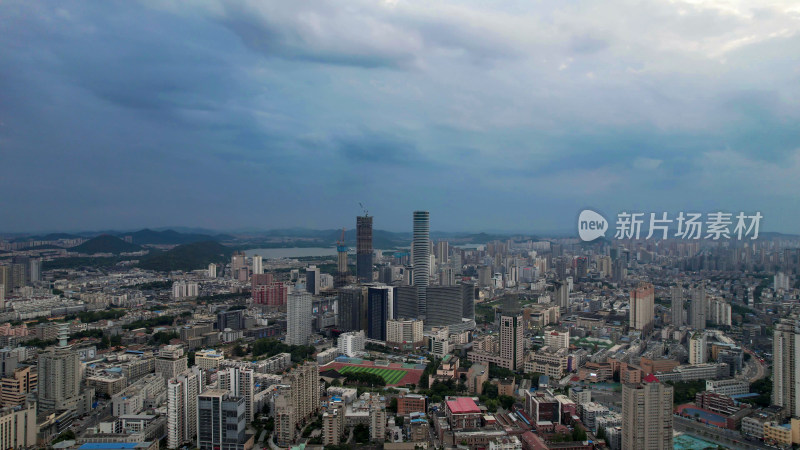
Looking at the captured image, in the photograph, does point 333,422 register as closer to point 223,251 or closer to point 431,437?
point 431,437

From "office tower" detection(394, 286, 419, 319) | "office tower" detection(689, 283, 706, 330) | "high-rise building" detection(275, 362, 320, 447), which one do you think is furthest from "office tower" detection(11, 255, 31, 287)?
"office tower" detection(689, 283, 706, 330)

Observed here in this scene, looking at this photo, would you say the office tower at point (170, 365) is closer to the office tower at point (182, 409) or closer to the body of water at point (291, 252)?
the office tower at point (182, 409)

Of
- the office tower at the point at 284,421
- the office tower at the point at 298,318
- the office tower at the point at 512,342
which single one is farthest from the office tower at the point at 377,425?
the office tower at the point at 298,318

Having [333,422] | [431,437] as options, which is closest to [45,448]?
[333,422]

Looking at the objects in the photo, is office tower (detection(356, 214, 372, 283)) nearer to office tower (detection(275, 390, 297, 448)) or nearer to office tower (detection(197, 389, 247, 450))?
office tower (detection(275, 390, 297, 448))

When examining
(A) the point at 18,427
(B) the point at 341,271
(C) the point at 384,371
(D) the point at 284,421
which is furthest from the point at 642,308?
(A) the point at 18,427

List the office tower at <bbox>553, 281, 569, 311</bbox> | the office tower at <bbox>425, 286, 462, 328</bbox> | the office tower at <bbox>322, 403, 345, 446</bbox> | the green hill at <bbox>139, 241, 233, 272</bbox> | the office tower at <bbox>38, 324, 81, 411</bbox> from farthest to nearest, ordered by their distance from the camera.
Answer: the green hill at <bbox>139, 241, 233, 272</bbox> → the office tower at <bbox>553, 281, 569, 311</bbox> → the office tower at <bbox>425, 286, 462, 328</bbox> → the office tower at <bbox>38, 324, 81, 411</bbox> → the office tower at <bbox>322, 403, 345, 446</bbox>
